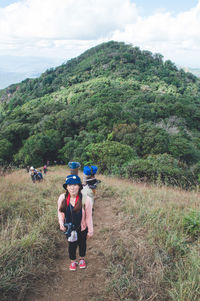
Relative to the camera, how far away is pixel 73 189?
2393 mm

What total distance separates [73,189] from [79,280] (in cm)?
114

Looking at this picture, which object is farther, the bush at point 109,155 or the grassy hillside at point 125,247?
the bush at point 109,155

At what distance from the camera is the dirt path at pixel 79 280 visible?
7.23ft

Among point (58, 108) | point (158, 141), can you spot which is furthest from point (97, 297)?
point (58, 108)

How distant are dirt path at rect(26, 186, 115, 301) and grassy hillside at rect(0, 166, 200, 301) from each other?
67 mm

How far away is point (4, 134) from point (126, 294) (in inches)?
1237

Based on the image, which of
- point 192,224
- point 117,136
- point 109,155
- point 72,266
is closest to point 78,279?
point 72,266

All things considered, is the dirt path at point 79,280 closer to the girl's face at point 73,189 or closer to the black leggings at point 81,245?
the black leggings at point 81,245

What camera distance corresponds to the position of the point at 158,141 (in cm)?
2252

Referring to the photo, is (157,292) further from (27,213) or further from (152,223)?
(27,213)

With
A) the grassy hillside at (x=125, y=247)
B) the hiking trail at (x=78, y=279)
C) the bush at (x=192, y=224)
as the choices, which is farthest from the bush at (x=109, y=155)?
the hiking trail at (x=78, y=279)

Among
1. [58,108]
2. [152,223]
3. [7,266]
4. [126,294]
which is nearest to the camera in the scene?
[126,294]

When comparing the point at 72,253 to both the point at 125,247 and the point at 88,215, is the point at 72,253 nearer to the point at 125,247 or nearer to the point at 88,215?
the point at 88,215

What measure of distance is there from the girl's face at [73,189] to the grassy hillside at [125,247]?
0.96 metres
